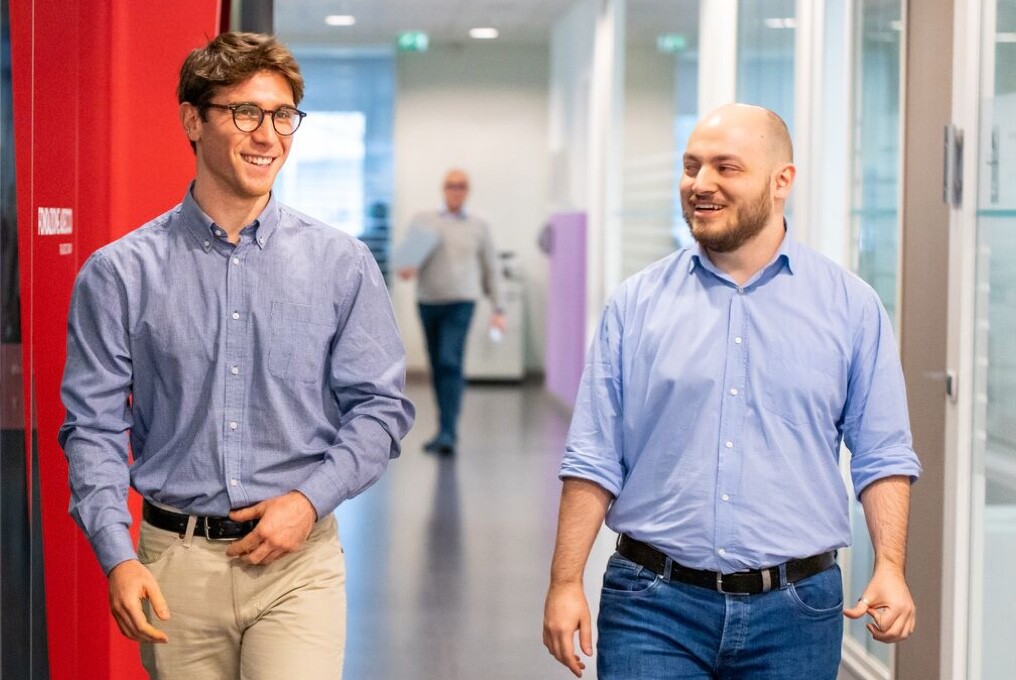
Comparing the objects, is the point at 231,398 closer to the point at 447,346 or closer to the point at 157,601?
the point at 157,601

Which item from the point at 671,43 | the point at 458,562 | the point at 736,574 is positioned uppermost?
the point at 671,43

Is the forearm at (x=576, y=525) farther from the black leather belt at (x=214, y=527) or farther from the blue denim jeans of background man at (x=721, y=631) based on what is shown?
the black leather belt at (x=214, y=527)

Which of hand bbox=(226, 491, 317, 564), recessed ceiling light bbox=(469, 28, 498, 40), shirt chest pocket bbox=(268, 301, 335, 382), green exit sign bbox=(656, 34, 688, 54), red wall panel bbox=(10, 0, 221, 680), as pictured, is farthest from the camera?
recessed ceiling light bbox=(469, 28, 498, 40)

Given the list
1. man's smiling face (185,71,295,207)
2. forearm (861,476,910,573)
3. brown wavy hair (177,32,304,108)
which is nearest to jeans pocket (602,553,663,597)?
forearm (861,476,910,573)

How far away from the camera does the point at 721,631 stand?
242 cm

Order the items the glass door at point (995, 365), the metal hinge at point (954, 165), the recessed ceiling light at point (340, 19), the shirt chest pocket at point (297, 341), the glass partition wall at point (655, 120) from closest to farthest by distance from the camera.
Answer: the shirt chest pocket at point (297, 341) → the glass door at point (995, 365) → the metal hinge at point (954, 165) → the glass partition wall at point (655, 120) → the recessed ceiling light at point (340, 19)

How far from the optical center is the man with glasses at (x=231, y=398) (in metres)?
2.39

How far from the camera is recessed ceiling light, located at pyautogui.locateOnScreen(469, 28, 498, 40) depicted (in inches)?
556

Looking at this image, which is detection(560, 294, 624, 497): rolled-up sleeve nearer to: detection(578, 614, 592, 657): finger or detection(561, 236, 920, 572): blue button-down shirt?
detection(561, 236, 920, 572): blue button-down shirt

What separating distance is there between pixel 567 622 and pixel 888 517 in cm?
56

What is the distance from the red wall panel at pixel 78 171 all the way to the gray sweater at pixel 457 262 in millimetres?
A: 5640

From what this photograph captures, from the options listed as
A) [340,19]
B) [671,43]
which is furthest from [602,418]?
[340,19]

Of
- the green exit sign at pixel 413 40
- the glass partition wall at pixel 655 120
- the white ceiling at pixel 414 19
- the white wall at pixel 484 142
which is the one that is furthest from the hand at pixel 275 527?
the white wall at pixel 484 142

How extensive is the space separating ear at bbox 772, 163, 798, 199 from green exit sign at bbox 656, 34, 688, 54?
598 cm
